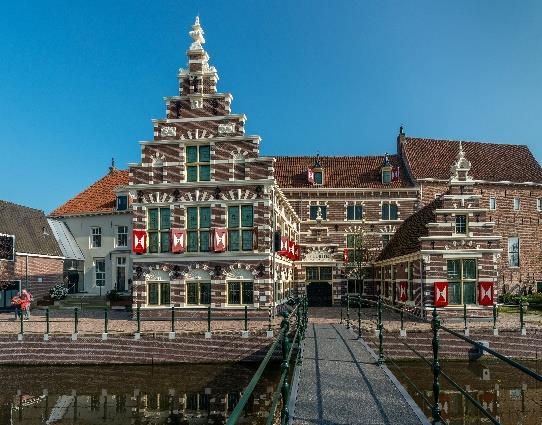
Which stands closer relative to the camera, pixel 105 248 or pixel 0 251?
pixel 0 251

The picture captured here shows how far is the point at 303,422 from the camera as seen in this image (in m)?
6.58

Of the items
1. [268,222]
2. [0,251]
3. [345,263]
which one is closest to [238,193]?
[268,222]

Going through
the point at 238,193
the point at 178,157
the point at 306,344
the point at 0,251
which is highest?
the point at 178,157

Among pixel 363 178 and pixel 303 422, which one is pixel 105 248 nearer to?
pixel 363 178

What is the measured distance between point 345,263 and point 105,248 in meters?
17.7

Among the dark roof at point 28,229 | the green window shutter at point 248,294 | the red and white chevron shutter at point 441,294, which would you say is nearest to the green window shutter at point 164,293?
the green window shutter at point 248,294

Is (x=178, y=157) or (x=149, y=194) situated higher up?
(x=178, y=157)

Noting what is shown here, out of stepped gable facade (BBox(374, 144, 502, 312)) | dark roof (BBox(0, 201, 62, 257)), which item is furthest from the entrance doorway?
dark roof (BBox(0, 201, 62, 257))

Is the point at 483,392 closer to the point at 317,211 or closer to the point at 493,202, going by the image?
the point at 317,211

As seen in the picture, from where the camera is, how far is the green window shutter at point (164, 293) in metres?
23.6

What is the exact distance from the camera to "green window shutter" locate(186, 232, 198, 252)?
2355 cm

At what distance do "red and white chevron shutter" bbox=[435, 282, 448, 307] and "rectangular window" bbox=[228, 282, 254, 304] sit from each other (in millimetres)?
8447

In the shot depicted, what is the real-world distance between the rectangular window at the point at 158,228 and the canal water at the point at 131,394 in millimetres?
6739

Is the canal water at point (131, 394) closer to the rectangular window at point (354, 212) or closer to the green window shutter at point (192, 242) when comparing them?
the green window shutter at point (192, 242)
